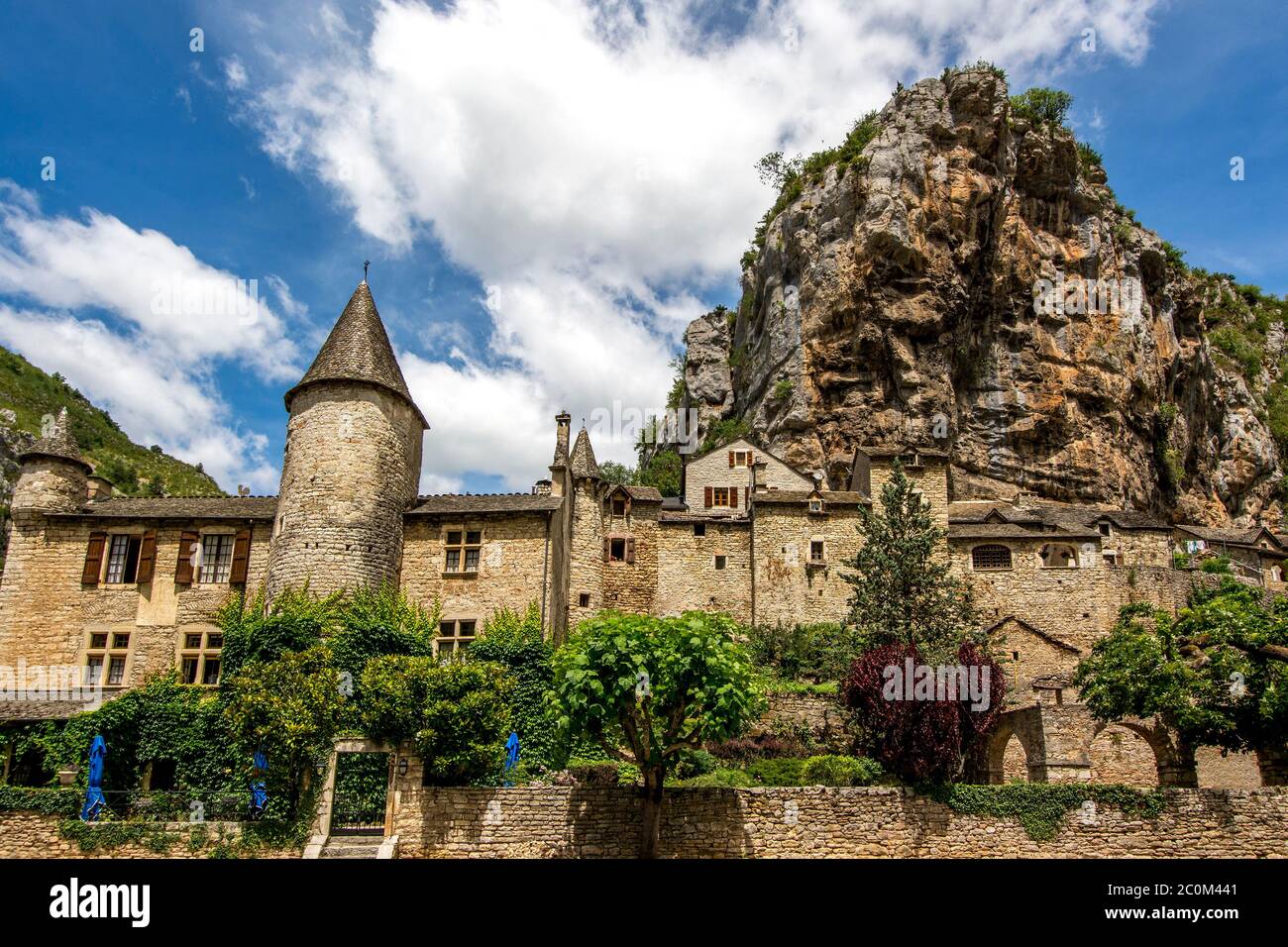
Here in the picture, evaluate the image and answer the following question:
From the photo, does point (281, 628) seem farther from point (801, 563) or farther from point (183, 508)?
point (801, 563)

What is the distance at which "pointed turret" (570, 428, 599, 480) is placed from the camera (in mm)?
36844

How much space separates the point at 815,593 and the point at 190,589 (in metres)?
25.9

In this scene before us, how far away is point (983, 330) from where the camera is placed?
58.3 m

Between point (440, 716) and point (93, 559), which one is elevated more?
point (93, 559)

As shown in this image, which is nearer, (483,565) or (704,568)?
(483,565)

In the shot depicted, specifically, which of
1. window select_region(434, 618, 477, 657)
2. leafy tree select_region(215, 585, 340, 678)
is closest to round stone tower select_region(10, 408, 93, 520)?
leafy tree select_region(215, 585, 340, 678)

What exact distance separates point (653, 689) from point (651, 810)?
2.87 metres

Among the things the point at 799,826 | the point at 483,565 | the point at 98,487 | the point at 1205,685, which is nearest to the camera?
the point at 799,826

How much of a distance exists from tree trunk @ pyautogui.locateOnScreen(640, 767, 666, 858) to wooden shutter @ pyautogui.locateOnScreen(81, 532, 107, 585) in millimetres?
22278

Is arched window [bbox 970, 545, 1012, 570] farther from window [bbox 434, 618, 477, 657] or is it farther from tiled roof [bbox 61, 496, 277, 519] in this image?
tiled roof [bbox 61, 496, 277, 519]

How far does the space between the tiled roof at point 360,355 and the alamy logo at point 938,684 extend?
772 inches

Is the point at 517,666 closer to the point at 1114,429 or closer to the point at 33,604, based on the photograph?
the point at 33,604

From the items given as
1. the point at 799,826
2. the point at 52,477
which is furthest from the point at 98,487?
the point at 799,826
